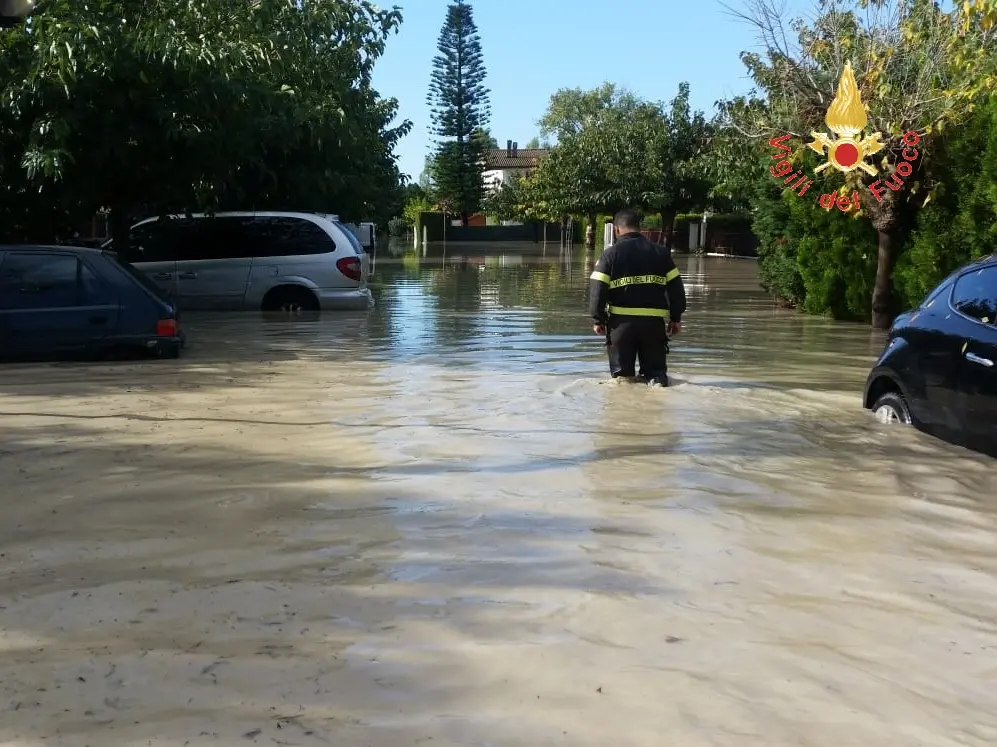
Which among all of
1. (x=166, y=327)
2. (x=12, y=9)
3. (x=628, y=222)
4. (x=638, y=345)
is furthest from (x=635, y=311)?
(x=12, y=9)

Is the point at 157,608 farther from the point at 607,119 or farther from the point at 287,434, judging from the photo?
the point at 607,119

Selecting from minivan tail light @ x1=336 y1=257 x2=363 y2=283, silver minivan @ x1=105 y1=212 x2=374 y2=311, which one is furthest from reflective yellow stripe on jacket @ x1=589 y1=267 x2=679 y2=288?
minivan tail light @ x1=336 y1=257 x2=363 y2=283

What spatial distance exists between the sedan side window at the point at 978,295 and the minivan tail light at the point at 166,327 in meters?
7.53

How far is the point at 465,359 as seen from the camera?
512 inches

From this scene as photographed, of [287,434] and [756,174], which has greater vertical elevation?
[756,174]

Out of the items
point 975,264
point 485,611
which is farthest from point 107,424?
point 975,264

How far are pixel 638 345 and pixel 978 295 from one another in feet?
11.0

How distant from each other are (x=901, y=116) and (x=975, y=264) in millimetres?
8488

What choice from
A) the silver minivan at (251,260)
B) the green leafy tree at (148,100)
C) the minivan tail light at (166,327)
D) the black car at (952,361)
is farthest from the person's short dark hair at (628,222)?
the silver minivan at (251,260)

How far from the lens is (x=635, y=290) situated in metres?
9.88

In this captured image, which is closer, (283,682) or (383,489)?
(283,682)

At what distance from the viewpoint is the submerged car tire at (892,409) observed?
816 cm

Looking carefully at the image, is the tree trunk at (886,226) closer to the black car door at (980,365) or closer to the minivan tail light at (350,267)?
the minivan tail light at (350,267)

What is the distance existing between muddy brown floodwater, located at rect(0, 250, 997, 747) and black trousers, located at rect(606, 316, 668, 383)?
0.26 m
